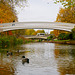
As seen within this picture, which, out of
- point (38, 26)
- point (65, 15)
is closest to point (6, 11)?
point (38, 26)

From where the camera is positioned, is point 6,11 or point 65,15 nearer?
point 6,11

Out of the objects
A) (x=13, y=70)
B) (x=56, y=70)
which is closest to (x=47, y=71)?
(x=56, y=70)

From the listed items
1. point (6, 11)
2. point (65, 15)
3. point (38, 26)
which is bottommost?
point (38, 26)

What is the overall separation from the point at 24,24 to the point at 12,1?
41.6 metres

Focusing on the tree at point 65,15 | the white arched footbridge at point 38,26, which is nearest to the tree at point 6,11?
the white arched footbridge at point 38,26

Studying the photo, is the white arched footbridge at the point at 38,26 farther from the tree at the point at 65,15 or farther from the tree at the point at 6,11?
the tree at the point at 6,11

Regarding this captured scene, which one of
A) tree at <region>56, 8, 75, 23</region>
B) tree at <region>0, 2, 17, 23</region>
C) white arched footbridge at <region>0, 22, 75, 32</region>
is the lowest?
white arched footbridge at <region>0, 22, 75, 32</region>

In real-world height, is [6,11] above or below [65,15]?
above

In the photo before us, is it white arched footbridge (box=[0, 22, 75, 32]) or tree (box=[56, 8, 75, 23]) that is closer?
white arched footbridge (box=[0, 22, 75, 32])

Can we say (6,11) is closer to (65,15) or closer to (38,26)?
(38,26)

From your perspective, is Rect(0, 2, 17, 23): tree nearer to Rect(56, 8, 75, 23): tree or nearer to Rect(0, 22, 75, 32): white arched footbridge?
Rect(0, 22, 75, 32): white arched footbridge

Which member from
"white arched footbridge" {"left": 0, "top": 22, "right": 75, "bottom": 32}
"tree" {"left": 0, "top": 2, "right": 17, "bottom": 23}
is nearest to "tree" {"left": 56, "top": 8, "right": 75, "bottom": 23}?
"white arched footbridge" {"left": 0, "top": 22, "right": 75, "bottom": 32}

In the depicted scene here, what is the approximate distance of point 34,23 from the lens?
60375 millimetres

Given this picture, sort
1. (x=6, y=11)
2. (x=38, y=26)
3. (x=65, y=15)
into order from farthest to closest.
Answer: (x=65, y=15) < (x=38, y=26) < (x=6, y=11)
